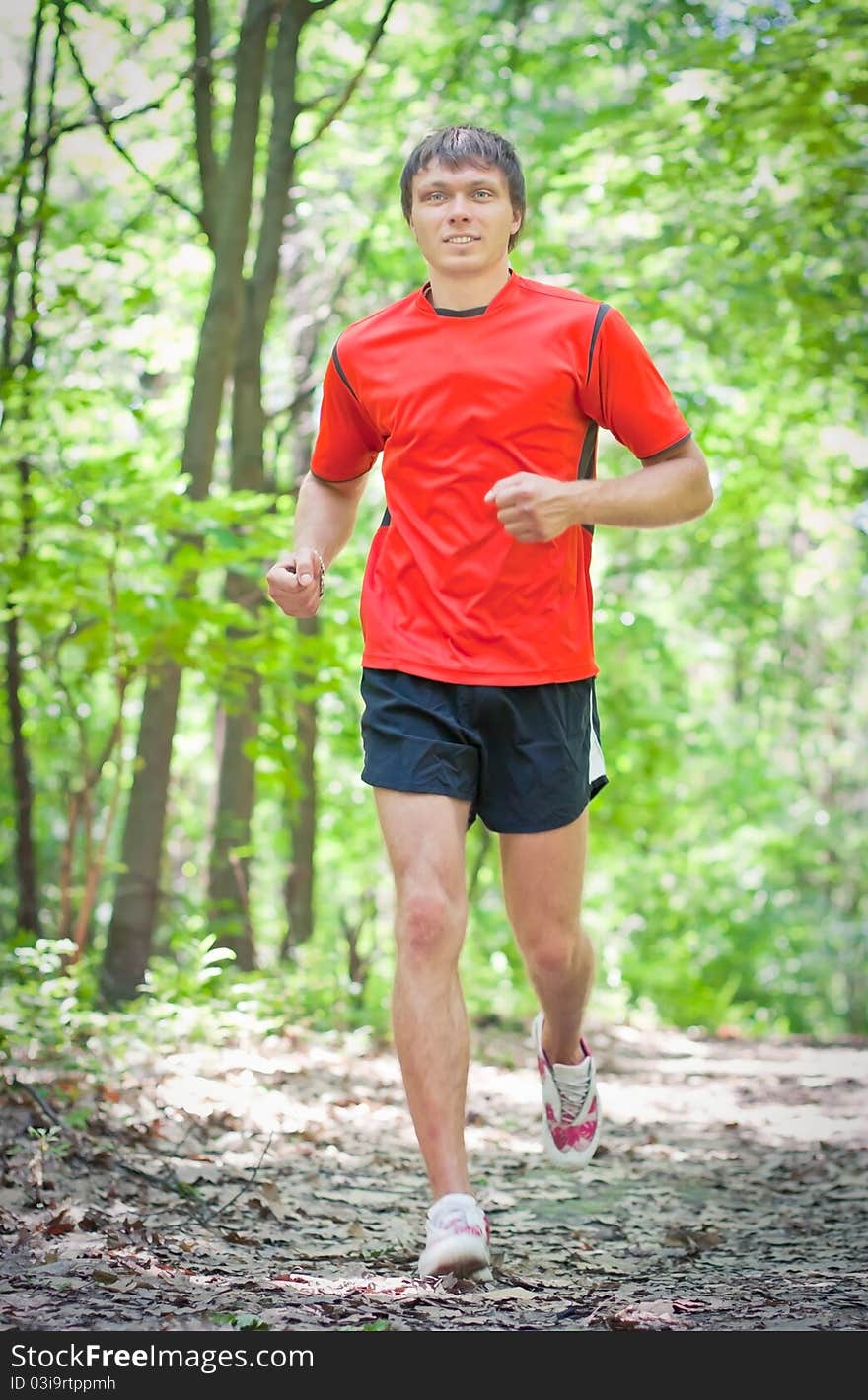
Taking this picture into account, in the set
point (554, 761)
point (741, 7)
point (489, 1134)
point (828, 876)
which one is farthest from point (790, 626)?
point (554, 761)

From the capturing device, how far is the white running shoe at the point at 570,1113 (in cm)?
402

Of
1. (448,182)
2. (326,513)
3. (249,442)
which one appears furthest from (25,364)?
(448,182)

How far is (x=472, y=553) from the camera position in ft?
11.0

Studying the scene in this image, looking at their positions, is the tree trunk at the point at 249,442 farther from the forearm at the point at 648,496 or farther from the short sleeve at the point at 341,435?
the forearm at the point at 648,496

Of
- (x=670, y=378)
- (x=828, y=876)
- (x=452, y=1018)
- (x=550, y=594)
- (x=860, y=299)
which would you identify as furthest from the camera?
(x=828, y=876)

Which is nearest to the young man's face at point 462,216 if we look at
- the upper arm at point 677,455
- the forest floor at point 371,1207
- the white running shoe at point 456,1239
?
the upper arm at point 677,455

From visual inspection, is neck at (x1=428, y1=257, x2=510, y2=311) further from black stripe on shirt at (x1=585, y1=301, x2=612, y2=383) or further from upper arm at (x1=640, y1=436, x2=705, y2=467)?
upper arm at (x1=640, y1=436, x2=705, y2=467)

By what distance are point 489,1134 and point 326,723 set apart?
7.67 metres

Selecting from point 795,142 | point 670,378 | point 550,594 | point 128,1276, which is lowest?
point 128,1276

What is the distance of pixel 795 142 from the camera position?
8180 mm

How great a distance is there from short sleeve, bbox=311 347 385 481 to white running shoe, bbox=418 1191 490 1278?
1.87 m

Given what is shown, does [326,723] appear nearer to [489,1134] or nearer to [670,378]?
[670,378]

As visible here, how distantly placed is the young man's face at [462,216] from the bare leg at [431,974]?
129cm

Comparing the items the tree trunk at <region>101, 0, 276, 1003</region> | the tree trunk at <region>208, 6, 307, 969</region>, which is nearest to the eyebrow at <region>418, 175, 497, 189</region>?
the tree trunk at <region>101, 0, 276, 1003</region>
